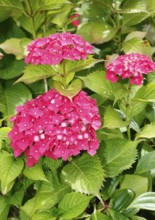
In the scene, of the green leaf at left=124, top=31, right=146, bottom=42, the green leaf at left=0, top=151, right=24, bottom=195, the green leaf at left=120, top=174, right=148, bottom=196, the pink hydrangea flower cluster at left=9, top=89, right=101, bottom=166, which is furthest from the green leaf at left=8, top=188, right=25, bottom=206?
the green leaf at left=124, top=31, right=146, bottom=42

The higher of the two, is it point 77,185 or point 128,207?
point 77,185

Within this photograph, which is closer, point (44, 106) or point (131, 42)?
point (44, 106)

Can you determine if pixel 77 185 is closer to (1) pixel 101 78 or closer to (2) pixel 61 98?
(2) pixel 61 98

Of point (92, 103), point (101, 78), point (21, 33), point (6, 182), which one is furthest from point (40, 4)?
point (6, 182)

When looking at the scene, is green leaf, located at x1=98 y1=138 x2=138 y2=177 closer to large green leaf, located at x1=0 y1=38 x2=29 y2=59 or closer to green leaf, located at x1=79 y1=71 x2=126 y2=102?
green leaf, located at x1=79 y1=71 x2=126 y2=102

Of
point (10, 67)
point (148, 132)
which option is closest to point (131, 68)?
point (148, 132)

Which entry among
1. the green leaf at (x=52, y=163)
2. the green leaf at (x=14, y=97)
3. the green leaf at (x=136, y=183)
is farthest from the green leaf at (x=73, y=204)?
the green leaf at (x=14, y=97)

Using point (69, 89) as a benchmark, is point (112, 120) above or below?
below

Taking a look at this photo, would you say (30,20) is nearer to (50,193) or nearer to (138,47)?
(138,47)
